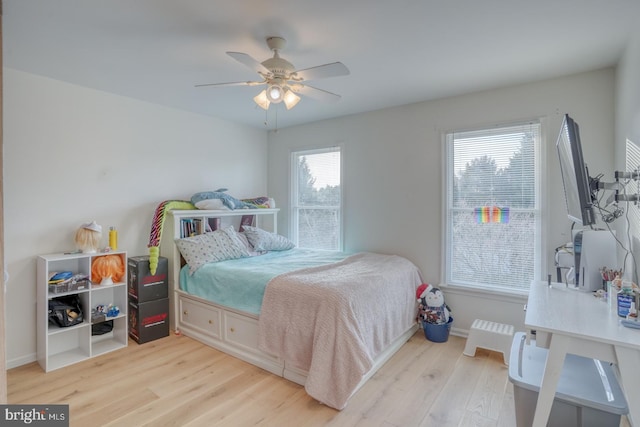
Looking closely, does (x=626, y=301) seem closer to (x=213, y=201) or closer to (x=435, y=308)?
(x=435, y=308)

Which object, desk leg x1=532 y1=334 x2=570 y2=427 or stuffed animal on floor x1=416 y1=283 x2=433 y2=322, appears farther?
stuffed animal on floor x1=416 y1=283 x2=433 y2=322

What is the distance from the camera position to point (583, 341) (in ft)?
4.33

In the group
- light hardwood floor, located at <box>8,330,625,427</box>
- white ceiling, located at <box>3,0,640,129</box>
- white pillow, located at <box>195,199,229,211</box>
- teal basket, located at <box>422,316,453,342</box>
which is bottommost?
light hardwood floor, located at <box>8,330,625,427</box>

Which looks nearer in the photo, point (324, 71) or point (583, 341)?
point (583, 341)

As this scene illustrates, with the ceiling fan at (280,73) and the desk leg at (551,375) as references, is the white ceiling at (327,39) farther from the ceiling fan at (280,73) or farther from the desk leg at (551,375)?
the desk leg at (551,375)

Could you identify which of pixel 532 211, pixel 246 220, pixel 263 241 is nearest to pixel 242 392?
pixel 263 241

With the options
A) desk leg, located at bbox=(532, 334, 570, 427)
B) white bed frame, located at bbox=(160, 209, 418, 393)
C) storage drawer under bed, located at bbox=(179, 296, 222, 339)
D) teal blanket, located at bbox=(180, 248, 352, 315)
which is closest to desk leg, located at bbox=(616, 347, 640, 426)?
desk leg, located at bbox=(532, 334, 570, 427)

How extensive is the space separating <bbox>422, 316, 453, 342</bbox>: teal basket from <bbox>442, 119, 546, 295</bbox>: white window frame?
446mm

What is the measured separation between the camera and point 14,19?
1891mm

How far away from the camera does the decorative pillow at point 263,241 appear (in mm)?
3792

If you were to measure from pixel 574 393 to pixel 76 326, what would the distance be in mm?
3491

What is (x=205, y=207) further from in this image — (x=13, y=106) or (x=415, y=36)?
(x=415, y=36)

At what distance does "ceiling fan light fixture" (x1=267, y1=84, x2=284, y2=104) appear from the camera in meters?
2.17

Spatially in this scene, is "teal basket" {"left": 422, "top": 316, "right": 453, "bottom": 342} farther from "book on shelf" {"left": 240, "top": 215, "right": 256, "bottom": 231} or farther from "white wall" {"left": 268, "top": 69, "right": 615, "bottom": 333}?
"book on shelf" {"left": 240, "top": 215, "right": 256, "bottom": 231}
